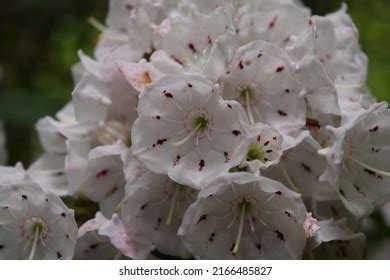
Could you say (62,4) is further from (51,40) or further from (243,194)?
(243,194)

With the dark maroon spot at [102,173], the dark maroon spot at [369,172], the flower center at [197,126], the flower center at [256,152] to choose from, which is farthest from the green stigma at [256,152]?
the dark maroon spot at [102,173]

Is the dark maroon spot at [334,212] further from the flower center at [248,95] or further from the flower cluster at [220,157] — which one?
the flower center at [248,95]

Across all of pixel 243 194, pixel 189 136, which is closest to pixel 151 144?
pixel 189 136

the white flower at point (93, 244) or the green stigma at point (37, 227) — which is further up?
the green stigma at point (37, 227)

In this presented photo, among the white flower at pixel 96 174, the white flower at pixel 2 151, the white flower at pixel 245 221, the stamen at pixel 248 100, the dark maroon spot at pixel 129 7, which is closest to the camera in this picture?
the white flower at pixel 245 221

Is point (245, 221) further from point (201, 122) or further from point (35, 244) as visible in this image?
point (35, 244)

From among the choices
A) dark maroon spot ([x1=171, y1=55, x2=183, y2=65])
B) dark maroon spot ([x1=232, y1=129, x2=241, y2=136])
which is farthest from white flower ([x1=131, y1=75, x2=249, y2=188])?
dark maroon spot ([x1=171, y1=55, x2=183, y2=65])

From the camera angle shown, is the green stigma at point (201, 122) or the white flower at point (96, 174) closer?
the green stigma at point (201, 122)

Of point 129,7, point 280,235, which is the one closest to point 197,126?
point 280,235
